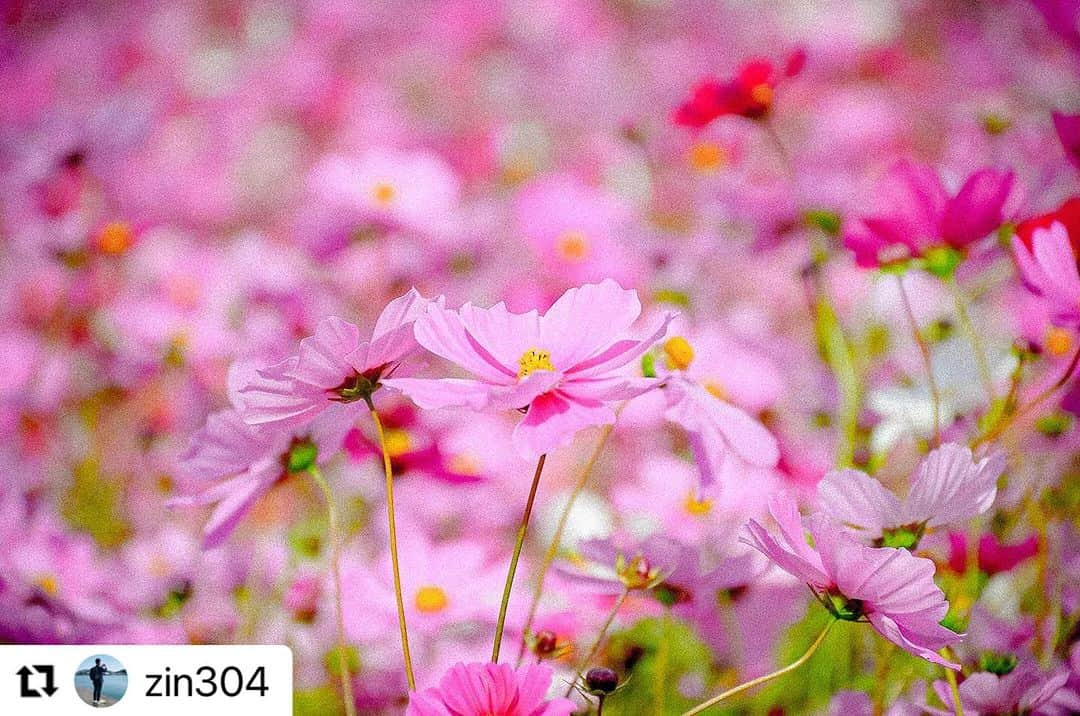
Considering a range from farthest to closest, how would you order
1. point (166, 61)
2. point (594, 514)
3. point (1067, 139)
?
point (166, 61) → point (594, 514) → point (1067, 139)

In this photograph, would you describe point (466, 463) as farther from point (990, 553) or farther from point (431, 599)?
point (990, 553)

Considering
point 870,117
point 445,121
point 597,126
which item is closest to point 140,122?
point 445,121

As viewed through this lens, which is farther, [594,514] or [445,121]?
[445,121]

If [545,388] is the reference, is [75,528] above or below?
below

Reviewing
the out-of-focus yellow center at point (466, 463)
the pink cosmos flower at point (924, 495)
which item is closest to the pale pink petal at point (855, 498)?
the pink cosmos flower at point (924, 495)

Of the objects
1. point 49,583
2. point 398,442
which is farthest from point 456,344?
point 49,583

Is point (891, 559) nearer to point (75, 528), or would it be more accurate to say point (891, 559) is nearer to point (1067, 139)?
point (1067, 139)

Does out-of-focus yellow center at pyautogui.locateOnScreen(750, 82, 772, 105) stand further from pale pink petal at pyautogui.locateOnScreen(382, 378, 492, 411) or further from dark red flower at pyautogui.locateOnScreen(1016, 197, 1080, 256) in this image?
pale pink petal at pyautogui.locateOnScreen(382, 378, 492, 411)
